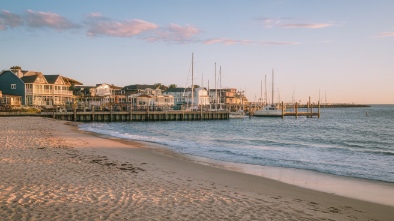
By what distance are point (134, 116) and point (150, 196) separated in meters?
56.6

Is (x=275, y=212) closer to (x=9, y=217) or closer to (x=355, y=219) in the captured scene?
(x=355, y=219)

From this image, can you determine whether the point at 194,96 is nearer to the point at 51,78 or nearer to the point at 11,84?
the point at 51,78

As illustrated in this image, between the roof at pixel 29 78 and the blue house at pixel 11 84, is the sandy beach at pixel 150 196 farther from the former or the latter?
the blue house at pixel 11 84

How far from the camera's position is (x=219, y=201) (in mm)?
8805

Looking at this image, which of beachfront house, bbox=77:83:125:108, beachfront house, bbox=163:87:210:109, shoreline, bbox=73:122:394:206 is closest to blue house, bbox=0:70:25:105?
beachfront house, bbox=77:83:125:108

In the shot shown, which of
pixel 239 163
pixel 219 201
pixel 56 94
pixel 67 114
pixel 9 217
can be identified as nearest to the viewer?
pixel 9 217

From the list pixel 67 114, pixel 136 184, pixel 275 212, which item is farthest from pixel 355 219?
pixel 67 114

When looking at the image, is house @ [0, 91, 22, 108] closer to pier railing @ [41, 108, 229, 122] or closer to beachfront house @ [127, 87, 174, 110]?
pier railing @ [41, 108, 229, 122]

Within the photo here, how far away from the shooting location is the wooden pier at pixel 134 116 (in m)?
57.4

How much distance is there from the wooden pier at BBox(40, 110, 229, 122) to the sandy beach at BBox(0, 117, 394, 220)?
4561 centimetres

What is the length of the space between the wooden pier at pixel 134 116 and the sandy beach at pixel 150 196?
1796 inches

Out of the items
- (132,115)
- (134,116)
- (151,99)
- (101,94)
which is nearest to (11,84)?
(101,94)

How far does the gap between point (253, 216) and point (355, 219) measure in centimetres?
276

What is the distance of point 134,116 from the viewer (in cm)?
6438
